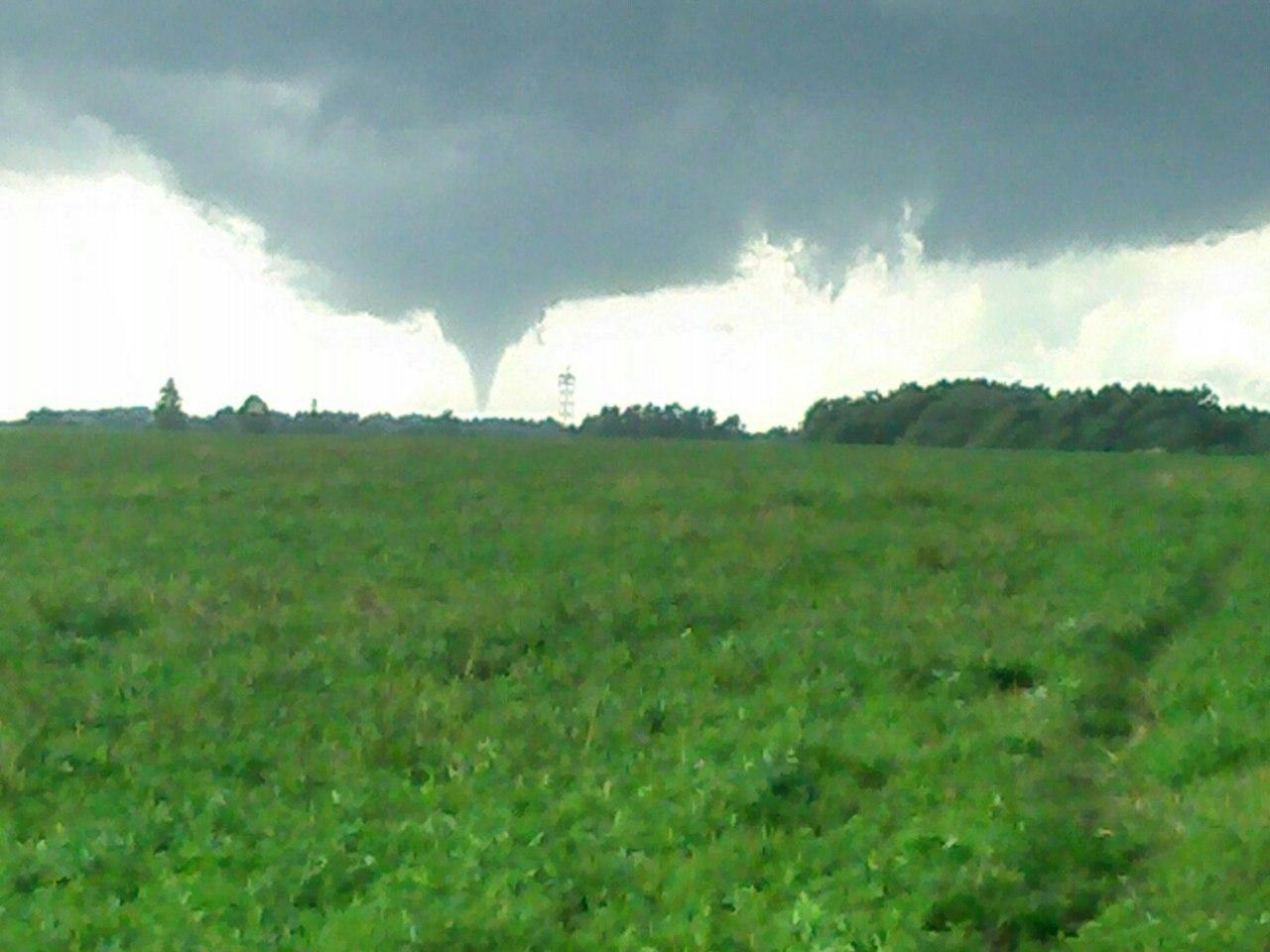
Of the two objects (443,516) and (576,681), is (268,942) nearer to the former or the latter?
(576,681)

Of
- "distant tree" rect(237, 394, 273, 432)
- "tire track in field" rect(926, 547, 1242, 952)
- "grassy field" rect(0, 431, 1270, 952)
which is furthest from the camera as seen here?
"distant tree" rect(237, 394, 273, 432)

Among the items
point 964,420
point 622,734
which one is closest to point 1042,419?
point 964,420

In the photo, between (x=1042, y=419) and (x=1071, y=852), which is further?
(x=1042, y=419)

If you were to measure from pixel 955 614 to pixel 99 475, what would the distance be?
23.3m

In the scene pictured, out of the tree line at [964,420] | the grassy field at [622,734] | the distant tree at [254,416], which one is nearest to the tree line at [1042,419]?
the tree line at [964,420]

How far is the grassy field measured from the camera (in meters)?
9.46

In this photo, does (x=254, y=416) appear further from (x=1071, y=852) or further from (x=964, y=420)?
(x=1071, y=852)

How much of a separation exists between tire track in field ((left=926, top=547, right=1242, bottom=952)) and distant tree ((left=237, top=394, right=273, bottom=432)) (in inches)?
3085

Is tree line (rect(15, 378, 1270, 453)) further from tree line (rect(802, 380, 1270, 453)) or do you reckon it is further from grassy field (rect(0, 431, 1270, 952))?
grassy field (rect(0, 431, 1270, 952))

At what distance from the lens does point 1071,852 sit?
10.4 m

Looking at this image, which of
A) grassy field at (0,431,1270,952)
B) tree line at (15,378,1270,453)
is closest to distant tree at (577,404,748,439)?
tree line at (15,378,1270,453)

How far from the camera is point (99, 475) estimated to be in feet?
117

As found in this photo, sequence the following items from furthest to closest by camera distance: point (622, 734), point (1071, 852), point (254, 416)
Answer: point (254, 416), point (622, 734), point (1071, 852)

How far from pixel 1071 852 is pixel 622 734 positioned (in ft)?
14.6
